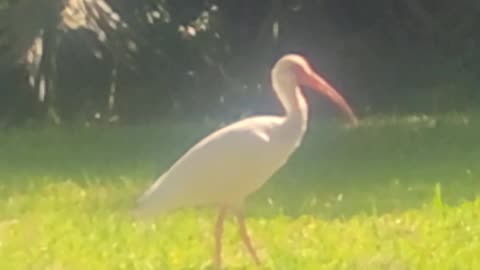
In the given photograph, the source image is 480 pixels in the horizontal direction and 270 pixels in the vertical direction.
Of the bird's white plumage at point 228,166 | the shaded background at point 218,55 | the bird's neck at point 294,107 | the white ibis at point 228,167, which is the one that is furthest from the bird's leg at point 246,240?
the shaded background at point 218,55

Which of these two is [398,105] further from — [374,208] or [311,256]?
[311,256]

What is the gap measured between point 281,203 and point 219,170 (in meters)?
2.21

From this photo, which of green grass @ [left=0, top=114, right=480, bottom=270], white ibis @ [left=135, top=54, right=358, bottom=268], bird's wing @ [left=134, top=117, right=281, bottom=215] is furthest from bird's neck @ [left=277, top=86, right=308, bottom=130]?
green grass @ [left=0, top=114, right=480, bottom=270]

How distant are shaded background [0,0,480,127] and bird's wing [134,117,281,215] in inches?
281

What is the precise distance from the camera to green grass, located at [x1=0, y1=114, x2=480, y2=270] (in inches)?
277

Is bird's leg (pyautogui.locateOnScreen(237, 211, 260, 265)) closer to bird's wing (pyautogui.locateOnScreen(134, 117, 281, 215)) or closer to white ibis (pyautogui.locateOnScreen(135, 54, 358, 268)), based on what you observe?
white ibis (pyautogui.locateOnScreen(135, 54, 358, 268))

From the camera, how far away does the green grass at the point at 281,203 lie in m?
7.04

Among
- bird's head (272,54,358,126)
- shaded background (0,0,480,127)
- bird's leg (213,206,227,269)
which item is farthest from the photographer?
shaded background (0,0,480,127)

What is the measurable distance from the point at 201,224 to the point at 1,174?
282 centimetres

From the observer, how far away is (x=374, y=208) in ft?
28.0

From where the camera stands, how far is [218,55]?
52.3ft

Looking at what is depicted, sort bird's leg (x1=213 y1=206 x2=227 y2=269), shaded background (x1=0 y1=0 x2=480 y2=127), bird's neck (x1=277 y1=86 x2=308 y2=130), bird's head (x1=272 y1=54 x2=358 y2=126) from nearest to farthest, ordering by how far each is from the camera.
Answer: bird's leg (x1=213 y1=206 x2=227 y2=269) < bird's neck (x1=277 y1=86 x2=308 y2=130) < bird's head (x1=272 y1=54 x2=358 y2=126) < shaded background (x1=0 y1=0 x2=480 y2=127)

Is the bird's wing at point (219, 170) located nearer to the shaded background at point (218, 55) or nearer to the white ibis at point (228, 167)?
the white ibis at point (228, 167)

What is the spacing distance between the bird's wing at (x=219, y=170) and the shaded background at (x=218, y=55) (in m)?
7.13
